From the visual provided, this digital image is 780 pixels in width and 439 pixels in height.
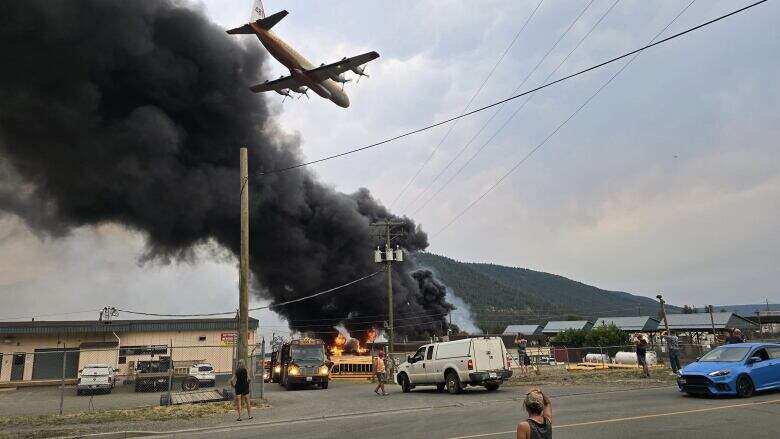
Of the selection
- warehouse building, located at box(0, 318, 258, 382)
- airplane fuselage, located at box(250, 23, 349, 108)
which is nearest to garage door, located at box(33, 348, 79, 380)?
warehouse building, located at box(0, 318, 258, 382)

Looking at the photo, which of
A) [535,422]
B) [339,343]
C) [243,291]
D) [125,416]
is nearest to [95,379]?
[125,416]

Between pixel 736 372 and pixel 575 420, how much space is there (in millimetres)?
4971

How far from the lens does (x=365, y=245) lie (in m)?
47.0

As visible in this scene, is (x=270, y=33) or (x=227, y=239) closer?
(x=270, y=33)

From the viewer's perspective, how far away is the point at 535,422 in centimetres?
379

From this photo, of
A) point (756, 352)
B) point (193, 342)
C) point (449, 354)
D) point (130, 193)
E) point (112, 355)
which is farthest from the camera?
point (193, 342)

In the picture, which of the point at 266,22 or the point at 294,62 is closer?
the point at 266,22

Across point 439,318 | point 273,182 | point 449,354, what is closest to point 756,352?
point 449,354

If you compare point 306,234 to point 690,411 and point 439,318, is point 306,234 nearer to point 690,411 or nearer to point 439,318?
point 439,318

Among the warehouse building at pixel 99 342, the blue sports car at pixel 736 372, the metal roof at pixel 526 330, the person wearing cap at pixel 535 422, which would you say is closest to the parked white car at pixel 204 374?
the warehouse building at pixel 99 342

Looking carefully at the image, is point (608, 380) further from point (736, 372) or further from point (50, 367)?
point (50, 367)

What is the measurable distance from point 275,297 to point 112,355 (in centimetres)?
1330

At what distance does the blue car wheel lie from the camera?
457 inches

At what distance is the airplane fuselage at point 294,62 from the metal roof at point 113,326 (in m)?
17.8
